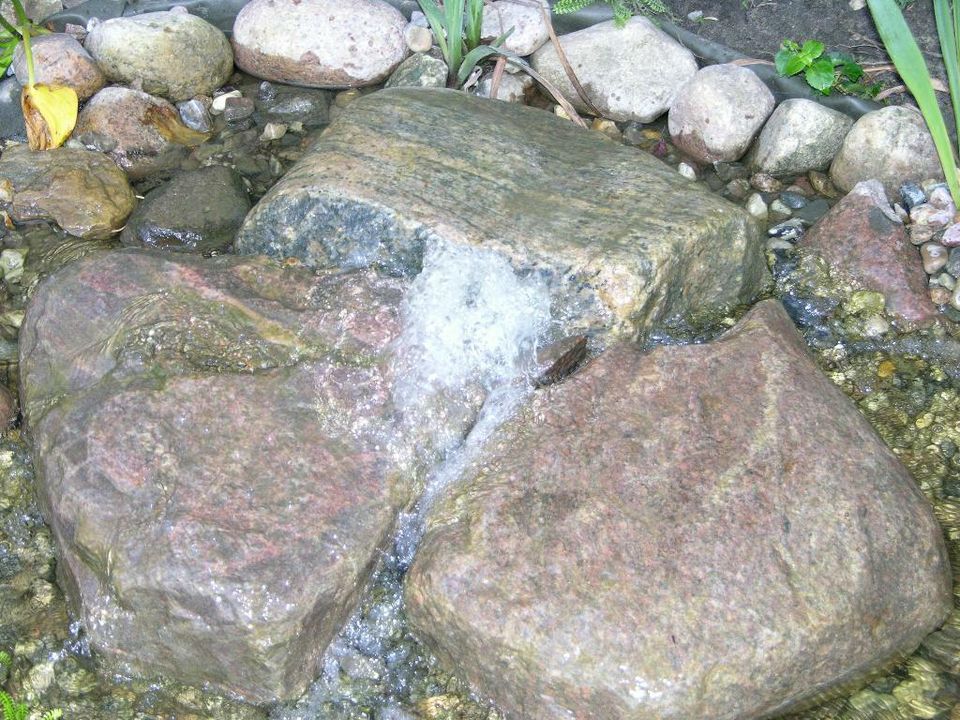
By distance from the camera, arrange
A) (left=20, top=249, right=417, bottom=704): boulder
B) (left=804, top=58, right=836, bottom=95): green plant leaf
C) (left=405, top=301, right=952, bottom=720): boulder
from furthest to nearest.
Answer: (left=804, top=58, right=836, bottom=95): green plant leaf, (left=20, top=249, right=417, bottom=704): boulder, (left=405, top=301, right=952, bottom=720): boulder

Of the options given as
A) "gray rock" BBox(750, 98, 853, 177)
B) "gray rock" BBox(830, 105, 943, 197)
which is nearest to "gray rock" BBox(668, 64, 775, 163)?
"gray rock" BBox(750, 98, 853, 177)

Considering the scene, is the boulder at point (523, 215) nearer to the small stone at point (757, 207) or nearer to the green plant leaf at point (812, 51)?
the small stone at point (757, 207)

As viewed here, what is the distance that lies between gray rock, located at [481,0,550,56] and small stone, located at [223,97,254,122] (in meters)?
1.09

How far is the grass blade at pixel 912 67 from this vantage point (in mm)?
3691

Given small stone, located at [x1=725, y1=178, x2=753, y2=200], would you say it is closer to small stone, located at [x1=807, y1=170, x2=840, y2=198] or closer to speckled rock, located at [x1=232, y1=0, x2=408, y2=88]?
small stone, located at [x1=807, y1=170, x2=840, y2=198]

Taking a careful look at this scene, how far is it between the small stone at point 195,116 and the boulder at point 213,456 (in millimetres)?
1280

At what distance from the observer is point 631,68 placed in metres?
4.22

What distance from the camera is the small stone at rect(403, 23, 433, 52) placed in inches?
174

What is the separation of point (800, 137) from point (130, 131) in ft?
9.05

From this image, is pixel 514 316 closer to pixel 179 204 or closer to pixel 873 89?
pixel 179 204

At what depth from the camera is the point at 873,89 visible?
413 cm

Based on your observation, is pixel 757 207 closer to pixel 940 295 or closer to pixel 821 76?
pixel 821 76

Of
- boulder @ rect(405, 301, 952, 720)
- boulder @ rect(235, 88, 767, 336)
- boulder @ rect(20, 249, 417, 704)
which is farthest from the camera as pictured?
boulder @ rect(235, 88, 767, 336)

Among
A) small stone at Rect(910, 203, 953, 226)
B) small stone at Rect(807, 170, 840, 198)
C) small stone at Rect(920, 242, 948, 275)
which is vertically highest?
small stone at Rect(910, 203, 953, 226)
